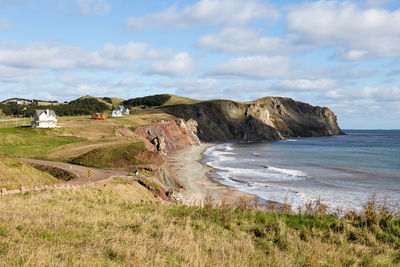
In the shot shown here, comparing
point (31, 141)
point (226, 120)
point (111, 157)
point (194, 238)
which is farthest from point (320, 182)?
point (226, 120)

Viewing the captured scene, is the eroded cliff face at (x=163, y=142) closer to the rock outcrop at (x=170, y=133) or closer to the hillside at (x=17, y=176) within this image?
the rock outcrop at (x=170, y=133)

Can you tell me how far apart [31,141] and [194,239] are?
53.7 m

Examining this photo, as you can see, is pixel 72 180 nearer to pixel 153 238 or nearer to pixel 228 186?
pixel 228 186

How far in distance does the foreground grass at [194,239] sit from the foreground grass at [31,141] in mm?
36679

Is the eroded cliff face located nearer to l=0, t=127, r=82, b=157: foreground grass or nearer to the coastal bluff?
the coastal bluff

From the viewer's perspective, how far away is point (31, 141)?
53031mm

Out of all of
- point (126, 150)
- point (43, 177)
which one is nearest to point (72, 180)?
point (43, 177)

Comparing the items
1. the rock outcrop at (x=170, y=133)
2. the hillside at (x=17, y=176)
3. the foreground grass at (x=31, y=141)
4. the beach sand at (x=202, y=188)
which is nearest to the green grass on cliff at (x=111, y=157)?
the beach sand at (x=202, y=188)

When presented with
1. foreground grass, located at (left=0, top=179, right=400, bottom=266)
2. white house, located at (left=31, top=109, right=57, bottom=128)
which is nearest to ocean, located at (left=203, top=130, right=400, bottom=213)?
foreground grass, located at (left=0, top=179, right=400, bottom=266)

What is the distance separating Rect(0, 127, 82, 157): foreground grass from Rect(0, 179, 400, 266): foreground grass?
36.7 meters

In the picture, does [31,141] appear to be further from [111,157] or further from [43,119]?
[111,157]

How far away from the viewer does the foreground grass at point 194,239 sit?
6102 millimetres

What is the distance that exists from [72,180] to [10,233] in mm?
20354

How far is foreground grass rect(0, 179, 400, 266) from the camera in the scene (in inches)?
240
